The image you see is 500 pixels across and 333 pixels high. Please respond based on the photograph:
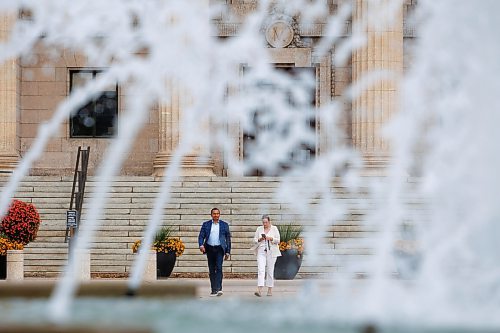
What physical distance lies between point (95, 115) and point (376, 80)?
993cm

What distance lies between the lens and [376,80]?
37.1 m

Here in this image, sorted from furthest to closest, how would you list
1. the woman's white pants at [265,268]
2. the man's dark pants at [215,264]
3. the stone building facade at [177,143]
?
the stone building facade at [177,143] → the woman's white pants at [265,268] → the man's dark pants at [215,264]

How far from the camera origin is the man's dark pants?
2531 centimetres

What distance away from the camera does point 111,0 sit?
17.3 metres

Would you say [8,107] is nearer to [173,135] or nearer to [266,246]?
[173,135]

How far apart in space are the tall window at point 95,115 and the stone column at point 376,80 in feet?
27.8

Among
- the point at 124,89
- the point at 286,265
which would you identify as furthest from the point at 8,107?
the point at 286,265

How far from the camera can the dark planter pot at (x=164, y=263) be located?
29.8 meters

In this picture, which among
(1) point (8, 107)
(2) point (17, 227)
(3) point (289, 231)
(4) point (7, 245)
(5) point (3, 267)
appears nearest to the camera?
(2) point (17, 227)

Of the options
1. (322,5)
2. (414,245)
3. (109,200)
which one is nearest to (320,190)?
(109,200)

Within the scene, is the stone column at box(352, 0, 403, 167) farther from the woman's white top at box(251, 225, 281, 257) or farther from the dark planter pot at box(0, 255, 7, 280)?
the dark planter pot at box(0, 255, 7, 280)

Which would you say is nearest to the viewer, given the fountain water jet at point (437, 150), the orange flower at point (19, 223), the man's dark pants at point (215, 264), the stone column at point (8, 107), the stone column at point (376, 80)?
the fountain water jet at point (437, 150)

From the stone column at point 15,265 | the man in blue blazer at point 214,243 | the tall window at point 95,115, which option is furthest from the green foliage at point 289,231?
the tall window at point 95,115

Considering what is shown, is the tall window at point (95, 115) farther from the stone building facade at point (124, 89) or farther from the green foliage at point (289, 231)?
the green foliage at point (289, 231)
